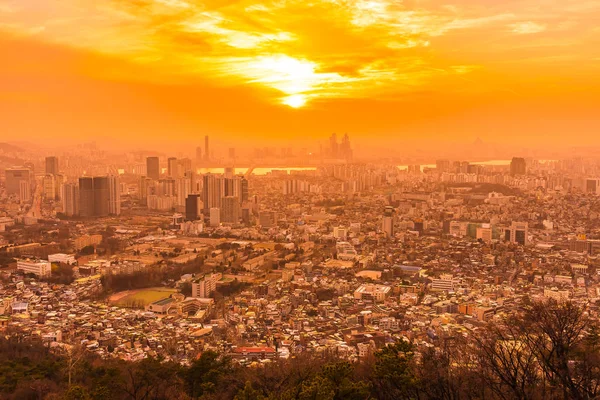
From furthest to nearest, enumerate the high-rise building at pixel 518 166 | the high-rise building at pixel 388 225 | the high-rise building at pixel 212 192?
1. the high-rise building at pixel 518 166
2. the high-rise building at pixel 212 192
3. the high-rise building at pixel 388 225

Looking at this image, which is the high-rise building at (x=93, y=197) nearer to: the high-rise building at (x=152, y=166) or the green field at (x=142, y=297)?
the high-rise building at (x=152, y=166)

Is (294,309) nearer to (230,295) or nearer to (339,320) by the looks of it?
(339,320)

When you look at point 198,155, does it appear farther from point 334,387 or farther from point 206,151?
point 334,387

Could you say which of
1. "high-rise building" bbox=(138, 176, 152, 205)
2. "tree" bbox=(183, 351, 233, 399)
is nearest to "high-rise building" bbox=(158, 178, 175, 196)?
"high-rise building" bbox=(138, 176, 152, 205)

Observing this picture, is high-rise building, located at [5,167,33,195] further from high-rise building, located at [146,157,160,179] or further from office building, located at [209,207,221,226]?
office building, located at [209,207,221,226]

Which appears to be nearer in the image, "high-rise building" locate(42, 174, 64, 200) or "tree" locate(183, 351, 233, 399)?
"tree" locate(183, 351, 233, 399)

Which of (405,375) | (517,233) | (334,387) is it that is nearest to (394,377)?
(405,375)

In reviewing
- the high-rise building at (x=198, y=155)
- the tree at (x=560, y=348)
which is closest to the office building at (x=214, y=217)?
the high-rise building at (x=198, y=155)
